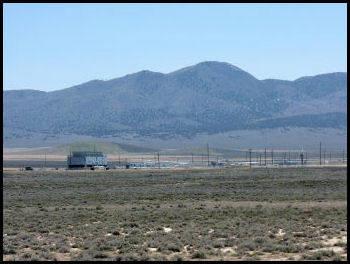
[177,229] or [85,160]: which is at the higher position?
[85,160]

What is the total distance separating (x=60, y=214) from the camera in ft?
121

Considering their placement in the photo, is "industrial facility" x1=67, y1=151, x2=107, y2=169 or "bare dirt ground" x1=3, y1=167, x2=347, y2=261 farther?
"industrial facility" x1=67, y1=151, x2=107, y2=169

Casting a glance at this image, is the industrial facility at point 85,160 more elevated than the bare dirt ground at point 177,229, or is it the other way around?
the industrial facility at point 85,160

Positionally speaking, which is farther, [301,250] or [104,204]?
[104,204]

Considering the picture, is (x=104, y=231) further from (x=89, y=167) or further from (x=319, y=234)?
(x=89, y=167)

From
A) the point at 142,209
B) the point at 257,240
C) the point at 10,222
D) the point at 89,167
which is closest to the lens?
the point at 257,240

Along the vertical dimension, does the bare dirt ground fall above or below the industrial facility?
below

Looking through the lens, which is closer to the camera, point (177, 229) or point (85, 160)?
point (177, 229)

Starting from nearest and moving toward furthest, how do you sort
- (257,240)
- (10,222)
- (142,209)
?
(257,240) → (10,222) → (142,209)

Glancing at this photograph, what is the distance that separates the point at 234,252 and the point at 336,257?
10.4 ft

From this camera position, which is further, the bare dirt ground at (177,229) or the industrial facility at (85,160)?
the industrial facility at (85,160)

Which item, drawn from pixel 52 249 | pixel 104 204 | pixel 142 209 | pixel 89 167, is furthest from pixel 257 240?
pixel 89 167

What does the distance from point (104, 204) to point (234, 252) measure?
2259 cm

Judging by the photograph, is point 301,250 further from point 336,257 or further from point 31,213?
point 31,213
